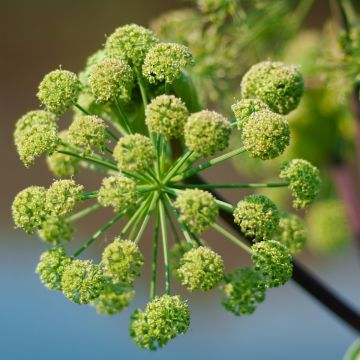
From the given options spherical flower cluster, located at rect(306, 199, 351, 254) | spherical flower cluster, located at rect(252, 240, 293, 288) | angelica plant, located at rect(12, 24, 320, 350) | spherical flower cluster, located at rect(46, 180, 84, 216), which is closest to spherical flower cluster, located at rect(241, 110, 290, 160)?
angelica plant, located at rect(12, 24, 320, 350)

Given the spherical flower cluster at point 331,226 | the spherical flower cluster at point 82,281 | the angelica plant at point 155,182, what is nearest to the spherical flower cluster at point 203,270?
the angelica plant at point 155,182

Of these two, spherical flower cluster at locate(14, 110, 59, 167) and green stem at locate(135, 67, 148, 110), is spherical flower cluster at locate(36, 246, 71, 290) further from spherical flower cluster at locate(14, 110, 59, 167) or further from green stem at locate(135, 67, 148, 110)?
green stem at locate(135, 67, 148, 110)

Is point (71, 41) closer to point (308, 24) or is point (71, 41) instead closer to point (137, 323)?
point (308, 24)

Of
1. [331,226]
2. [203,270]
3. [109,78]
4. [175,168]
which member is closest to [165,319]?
[203,270]

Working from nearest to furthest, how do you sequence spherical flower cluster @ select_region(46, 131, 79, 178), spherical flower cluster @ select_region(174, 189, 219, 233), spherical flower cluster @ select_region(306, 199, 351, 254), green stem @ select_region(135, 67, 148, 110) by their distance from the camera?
spherical flower cluster @ select_region(174, 189, 219, 233)
green stem @ select_region(135, 67, 148, 110)
spherical flower cluster @ select_region(46, 131, 79, 178)
spherical flower cluster @ select_region(306, 199, 351, 254)

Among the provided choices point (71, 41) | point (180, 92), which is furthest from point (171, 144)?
point (71, 41)

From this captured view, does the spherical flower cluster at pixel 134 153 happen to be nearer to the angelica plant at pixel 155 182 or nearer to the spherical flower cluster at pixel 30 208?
the angelica plant at pixel 155 182
